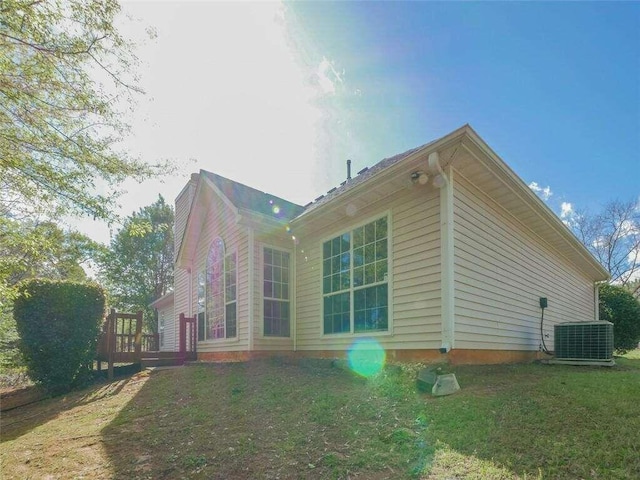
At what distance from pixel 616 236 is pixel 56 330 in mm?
31940

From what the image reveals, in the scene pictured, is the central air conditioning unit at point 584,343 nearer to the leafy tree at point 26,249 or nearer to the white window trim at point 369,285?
the white window trim at point 369,285

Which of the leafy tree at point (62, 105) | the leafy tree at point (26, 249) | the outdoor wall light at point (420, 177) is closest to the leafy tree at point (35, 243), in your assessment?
the leafy tree at point (26, 249)

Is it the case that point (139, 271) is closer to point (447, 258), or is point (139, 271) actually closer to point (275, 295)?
point (275, 295)

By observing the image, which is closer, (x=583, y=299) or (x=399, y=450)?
(x=399, y=450)

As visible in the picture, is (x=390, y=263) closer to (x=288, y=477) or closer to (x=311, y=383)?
(x=311, y=383)

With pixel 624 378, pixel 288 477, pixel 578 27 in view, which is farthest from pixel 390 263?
pixel 578 27

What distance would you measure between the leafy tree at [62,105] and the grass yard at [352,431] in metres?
3.66

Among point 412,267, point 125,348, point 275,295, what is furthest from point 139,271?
point 412,267

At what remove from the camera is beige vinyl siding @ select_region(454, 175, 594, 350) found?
584cm

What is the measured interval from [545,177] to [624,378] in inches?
923

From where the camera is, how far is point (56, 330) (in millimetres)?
7801

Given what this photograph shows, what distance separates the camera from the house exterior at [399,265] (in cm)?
570

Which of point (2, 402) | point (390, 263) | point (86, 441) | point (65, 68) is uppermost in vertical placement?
point (65, 68)

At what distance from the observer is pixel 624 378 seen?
5270 millimetres
